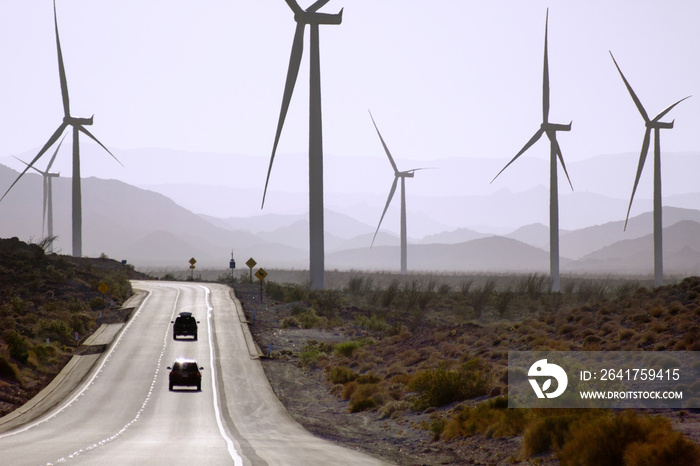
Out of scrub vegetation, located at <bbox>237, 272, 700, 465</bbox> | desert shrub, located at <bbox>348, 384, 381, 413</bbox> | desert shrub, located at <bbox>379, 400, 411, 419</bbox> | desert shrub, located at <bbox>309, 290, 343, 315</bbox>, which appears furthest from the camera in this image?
desert shrub, located at <bbox>309, 290, 343, 315</bbox>

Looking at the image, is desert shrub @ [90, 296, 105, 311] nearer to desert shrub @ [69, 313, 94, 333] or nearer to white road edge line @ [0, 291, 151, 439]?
desert shrub @ [69, 313, 94, 333]

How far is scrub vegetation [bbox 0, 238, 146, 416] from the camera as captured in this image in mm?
39244

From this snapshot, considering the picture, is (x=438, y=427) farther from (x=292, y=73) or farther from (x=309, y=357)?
(x=292, y=73)

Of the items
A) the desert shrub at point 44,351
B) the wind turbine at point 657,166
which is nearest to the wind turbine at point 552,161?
the wind turbine at point 657,166

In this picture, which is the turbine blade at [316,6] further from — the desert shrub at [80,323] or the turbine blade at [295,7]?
the desert shrub at [80,323]

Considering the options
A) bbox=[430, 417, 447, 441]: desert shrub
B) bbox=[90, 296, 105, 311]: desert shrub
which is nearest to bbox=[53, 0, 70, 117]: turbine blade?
bbox=[90, 296, 105, 311]: desert shrub

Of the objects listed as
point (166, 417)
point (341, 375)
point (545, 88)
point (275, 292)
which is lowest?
point (166, 417)

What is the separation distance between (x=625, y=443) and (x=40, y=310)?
2043 inches

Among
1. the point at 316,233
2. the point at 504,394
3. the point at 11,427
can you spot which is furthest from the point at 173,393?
the point at 316,233

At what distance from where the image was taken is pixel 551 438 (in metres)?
18.2

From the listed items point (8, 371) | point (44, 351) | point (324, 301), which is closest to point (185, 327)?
point (44, 351)

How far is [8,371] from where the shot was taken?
3853 cm

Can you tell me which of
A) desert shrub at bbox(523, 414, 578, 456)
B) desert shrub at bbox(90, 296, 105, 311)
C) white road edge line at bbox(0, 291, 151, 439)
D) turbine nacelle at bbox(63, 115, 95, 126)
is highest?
turbine nacelle at bbox(63, 115, 95, 126)

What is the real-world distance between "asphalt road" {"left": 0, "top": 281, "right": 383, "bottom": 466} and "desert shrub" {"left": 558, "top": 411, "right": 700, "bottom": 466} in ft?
18.0
